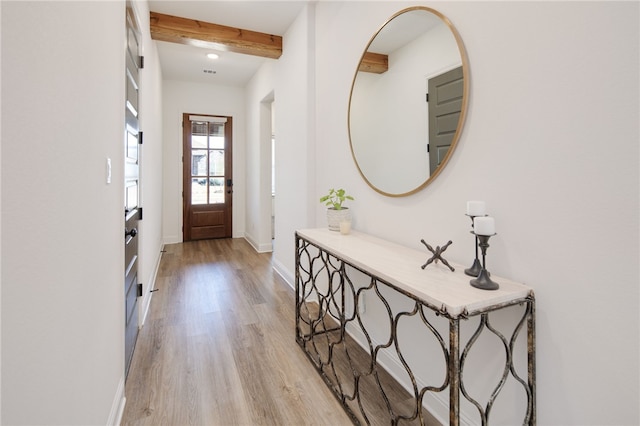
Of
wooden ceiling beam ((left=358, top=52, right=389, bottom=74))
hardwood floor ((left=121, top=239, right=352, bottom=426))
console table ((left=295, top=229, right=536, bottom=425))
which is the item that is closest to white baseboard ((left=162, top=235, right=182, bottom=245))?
hardwood floor ((left=121, top=239, right=352, bottom=426))

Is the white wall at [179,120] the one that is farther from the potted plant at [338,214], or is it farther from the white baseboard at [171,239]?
the potted plant at [338,214]

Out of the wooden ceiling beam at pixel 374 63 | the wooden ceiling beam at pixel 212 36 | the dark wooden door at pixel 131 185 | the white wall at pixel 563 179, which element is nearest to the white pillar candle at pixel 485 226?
the white wall at pixel 563 179

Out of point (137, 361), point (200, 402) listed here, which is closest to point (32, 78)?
point (200, 402)

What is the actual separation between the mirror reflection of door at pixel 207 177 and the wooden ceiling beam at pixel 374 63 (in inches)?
160

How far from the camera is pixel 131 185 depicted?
2160 millimetres

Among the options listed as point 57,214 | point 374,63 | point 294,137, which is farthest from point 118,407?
point 294,137

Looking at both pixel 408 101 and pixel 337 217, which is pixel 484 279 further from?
pixel 337 217

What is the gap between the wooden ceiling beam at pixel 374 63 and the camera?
1.83 metres

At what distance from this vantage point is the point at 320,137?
9.04 ft

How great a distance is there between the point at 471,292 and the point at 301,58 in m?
2.63

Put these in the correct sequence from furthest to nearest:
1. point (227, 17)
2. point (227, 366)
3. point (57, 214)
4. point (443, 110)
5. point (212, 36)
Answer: point (212, 36) → point (227, 17) → point (227, 366) → point (443, 110) → point (57, 214)

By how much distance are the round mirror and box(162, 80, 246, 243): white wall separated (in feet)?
12.9

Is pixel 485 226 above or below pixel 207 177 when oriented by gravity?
below

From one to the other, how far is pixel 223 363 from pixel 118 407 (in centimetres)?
59
